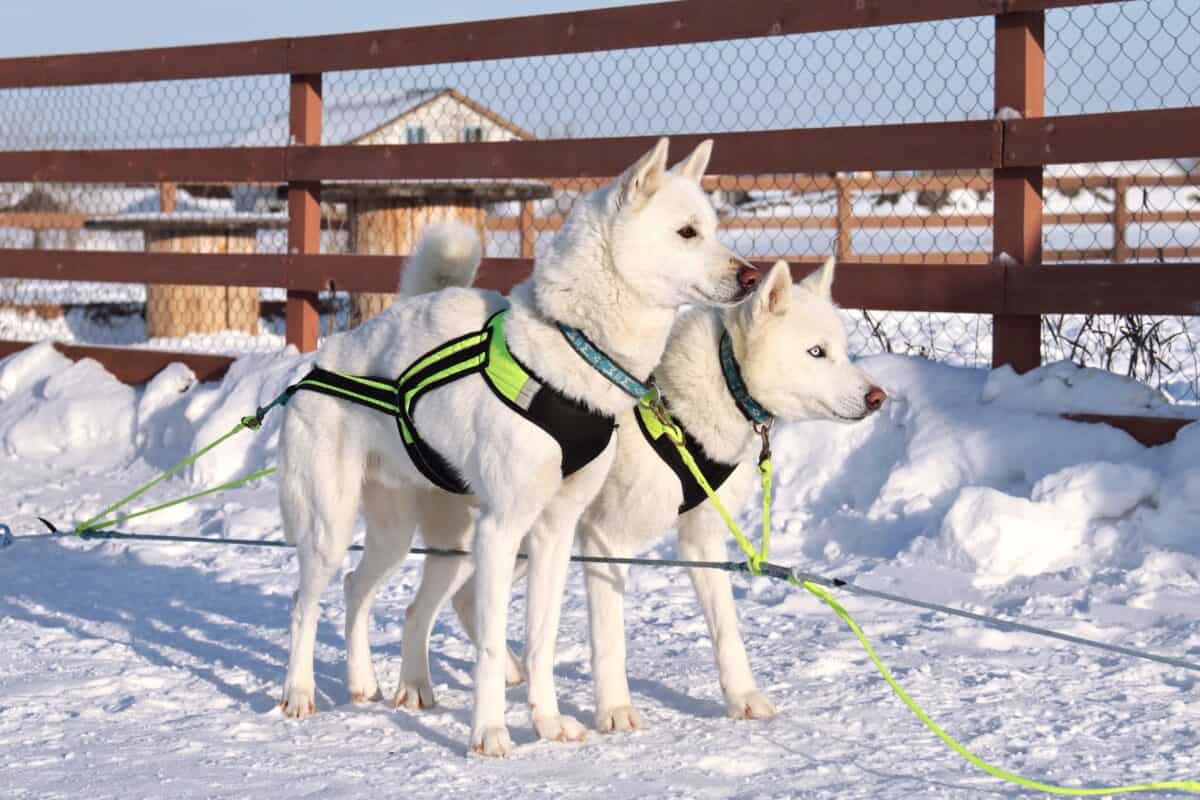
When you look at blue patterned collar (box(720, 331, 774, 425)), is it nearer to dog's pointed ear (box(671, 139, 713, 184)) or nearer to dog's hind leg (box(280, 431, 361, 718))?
dog's pointed ear (box(671, 139, 713, 184))

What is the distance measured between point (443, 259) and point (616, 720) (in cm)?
129

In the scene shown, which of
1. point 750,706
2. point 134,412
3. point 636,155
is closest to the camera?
point 750,706

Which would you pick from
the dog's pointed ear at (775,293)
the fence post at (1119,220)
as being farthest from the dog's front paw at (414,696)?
the fence post at (1119,220)

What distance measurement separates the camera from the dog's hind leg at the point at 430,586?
3766mm

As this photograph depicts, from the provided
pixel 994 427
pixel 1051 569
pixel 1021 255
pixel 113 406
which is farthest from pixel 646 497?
pixel 113 406

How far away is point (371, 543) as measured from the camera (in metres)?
3.88

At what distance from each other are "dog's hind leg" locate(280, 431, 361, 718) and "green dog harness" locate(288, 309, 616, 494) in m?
0.19

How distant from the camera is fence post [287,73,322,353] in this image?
790 cm

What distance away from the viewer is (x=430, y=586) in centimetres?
384

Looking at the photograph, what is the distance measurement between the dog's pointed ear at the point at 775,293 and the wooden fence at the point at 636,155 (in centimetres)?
219

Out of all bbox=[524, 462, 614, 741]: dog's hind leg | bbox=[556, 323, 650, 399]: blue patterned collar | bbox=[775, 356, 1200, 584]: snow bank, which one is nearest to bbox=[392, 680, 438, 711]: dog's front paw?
bbox=[524, 462, 614, 741]: dog's hind leg

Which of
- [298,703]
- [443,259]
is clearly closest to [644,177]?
[443,259]

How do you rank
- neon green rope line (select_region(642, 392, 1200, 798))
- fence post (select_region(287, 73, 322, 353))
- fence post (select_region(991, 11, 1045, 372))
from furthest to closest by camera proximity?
fence post (select_region(287, 73, 322, 353)), fence post (select_region(991, 11, 1045, 372)), neon green rope line (select_region(642, 392, 1200, 798))

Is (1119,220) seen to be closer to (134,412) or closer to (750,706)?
(134,412)
